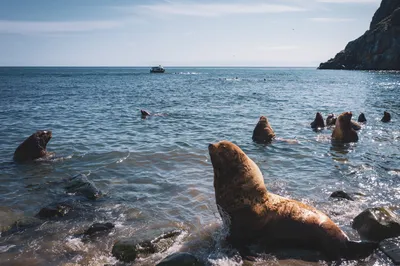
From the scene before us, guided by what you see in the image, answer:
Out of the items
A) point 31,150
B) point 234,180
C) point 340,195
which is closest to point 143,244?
point 234,180

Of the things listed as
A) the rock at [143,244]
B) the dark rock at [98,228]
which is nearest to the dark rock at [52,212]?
the dark rock at [98,228]

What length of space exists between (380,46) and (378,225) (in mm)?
123086

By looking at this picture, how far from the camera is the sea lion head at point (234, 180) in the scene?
23.9ft

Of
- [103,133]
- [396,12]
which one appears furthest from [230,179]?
[396,12]

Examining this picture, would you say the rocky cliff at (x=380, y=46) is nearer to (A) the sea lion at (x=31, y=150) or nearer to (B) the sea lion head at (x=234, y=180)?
(A) the sea lion at (x=31, y=150)

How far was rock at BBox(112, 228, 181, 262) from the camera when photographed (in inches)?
276

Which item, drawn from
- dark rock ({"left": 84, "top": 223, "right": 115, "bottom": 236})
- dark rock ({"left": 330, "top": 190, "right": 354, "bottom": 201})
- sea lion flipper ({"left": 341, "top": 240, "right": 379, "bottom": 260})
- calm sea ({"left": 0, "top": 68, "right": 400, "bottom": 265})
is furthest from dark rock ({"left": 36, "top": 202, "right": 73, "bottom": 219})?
dark rock ({"left": 330, "top": 190, "right": 354, "bottom": 201})

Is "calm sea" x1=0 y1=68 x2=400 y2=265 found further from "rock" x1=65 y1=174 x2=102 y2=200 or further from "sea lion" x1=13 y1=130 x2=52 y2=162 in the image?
"sea lion" x1=13 y1=130 x2=52 y2=162

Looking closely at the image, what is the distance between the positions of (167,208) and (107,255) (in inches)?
109

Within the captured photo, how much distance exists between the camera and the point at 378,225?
7.60m

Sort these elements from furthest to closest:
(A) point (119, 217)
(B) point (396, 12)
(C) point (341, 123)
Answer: (B) point (396, 12) < (C) point (341, 123) < (A) point (119, 217)

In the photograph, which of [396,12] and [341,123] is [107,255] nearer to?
[341,123]

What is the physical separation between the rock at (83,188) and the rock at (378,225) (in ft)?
24.3

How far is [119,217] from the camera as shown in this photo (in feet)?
29.7
